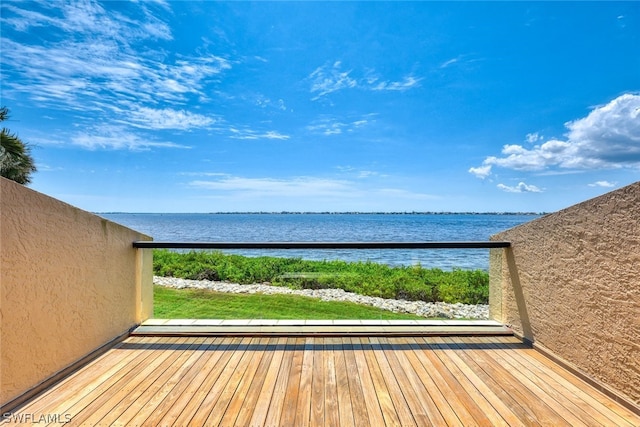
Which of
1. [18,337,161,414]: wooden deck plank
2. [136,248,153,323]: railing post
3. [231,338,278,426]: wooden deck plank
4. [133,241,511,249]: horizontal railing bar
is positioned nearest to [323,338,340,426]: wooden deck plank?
[231,338,278,426]: wooden deck plank

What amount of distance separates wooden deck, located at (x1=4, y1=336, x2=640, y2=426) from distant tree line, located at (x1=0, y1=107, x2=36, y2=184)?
4020mm

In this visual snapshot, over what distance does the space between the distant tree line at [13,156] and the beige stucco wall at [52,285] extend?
3531 mm

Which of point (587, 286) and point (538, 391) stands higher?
point (587, 286)

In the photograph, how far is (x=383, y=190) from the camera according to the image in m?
36.0

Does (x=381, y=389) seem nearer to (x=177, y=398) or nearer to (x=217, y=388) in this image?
(x=217, y=388)

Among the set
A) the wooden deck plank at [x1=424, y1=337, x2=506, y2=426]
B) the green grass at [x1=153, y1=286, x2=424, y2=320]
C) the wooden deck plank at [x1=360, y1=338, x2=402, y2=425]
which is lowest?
the wooden deck plank at [x1=424, y1=337, x2=506, y2=426]

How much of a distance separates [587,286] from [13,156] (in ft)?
24.3

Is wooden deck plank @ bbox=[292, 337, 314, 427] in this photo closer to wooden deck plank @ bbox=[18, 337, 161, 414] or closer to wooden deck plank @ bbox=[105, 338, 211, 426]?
wooden deck plank @ bbox=[105, 338, 211, 426]

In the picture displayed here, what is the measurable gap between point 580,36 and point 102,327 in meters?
9.73

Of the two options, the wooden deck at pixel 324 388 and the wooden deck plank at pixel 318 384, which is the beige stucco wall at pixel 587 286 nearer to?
the wooden deck at pixel 324 388

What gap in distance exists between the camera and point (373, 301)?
10.5 ft

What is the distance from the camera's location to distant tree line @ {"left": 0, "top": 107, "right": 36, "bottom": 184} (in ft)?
15.7

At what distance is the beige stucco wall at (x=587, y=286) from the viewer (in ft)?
6.10

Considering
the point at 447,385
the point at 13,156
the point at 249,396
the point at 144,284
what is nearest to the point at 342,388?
the point at 249,396
